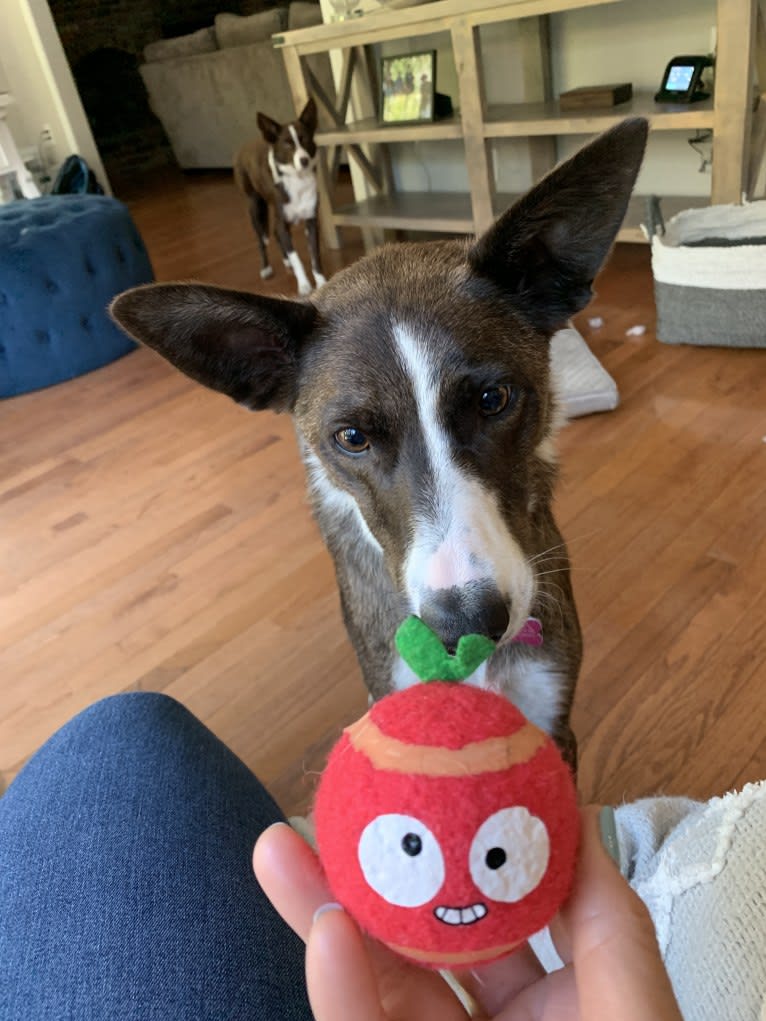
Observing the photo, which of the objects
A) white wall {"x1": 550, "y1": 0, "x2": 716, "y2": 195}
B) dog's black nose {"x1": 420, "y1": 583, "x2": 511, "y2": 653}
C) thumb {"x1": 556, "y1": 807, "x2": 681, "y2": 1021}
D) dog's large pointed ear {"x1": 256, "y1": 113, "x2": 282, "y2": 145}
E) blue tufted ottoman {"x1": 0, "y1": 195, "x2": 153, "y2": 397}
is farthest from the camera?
dog's large pointed ear {"x1": 256, "y1": 113, "x2": 282, "y2": 145}

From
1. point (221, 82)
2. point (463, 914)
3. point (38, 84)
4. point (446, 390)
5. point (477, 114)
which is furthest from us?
point (221, 82)

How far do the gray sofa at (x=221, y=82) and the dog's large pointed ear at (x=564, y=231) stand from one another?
705 cm

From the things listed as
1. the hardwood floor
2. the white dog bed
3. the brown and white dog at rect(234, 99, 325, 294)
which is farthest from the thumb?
the brown and white dog at rect(234, 99, 325, 294)

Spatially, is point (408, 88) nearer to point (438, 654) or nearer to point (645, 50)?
point (645, 50)

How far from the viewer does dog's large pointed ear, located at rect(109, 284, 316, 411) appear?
1.14 m

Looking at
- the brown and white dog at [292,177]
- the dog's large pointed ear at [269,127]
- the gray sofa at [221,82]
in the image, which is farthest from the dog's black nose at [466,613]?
the gray sofa at [221,82]

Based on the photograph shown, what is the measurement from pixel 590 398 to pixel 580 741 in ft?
5.28

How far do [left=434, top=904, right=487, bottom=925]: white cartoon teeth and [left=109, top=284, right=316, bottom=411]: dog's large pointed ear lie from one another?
0.89 meters

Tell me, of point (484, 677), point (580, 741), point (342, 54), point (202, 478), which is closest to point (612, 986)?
point (484, 677)

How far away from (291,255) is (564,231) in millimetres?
4172

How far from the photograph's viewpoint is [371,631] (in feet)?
4.94

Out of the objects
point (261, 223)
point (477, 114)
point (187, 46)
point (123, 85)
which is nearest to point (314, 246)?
point (261, 223)

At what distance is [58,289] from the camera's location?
450 centimetres

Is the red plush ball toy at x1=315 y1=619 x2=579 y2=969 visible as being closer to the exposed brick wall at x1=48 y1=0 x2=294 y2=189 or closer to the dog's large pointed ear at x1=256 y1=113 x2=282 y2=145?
the dog's large pointed ear at x1=256 y1=113 x2=282 y2=145
